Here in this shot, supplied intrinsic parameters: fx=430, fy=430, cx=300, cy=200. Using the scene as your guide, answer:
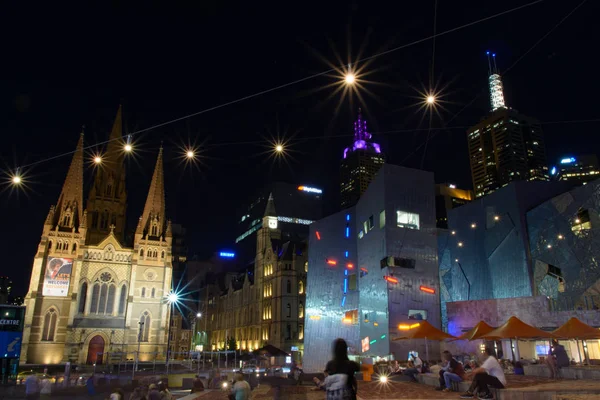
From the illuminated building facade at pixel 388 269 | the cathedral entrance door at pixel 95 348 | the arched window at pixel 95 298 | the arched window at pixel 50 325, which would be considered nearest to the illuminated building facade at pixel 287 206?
the arched window at pixel 95 298

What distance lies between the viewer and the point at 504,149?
156m

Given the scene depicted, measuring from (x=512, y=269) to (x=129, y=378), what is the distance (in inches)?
1267

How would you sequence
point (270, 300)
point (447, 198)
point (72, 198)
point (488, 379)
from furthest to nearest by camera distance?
1. point (447, 198)
2. point (270, 300)
3. point (72, 198)
4. point (488, 379)

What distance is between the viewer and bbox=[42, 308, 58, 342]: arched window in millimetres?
55597

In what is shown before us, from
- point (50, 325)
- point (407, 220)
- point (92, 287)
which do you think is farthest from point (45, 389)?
point (92, 287)

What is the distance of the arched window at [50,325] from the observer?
55.6 m

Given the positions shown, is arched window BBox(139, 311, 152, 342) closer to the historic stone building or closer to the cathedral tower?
the historic stone building

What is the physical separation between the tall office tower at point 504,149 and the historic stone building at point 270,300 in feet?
347

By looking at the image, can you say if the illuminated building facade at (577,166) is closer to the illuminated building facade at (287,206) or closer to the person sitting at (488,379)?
the illuminated building facade at (287,206)

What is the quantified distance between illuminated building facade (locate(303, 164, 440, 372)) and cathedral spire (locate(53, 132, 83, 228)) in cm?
4239

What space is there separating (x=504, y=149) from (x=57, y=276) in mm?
147357

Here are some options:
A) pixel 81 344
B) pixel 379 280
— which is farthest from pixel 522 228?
pixel 81 344

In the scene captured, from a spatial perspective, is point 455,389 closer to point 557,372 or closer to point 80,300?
point 557,372

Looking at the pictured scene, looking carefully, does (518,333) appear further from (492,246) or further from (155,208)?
(155,208)
